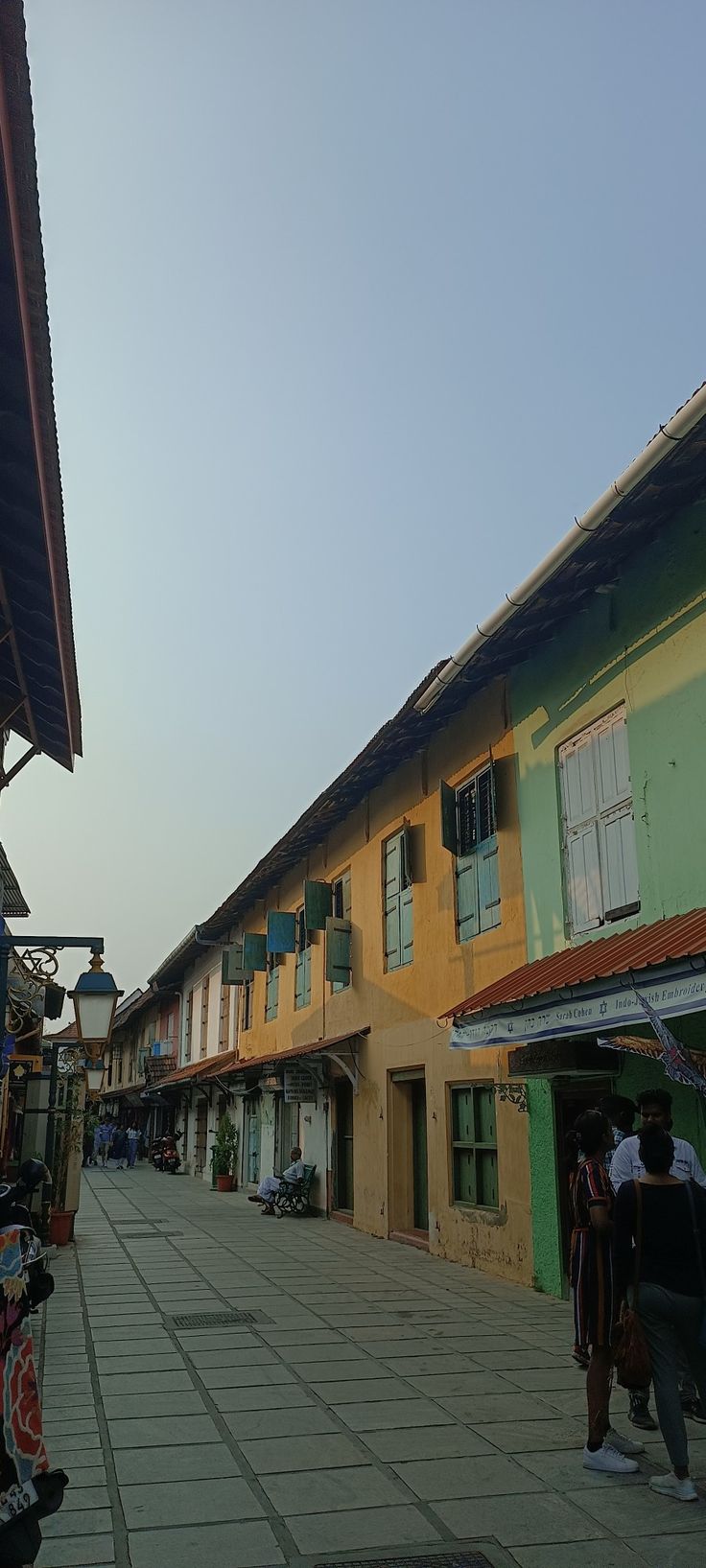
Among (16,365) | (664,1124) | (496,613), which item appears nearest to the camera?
(16,365)

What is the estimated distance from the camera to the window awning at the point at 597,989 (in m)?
6.08

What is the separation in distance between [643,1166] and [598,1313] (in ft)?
2.30

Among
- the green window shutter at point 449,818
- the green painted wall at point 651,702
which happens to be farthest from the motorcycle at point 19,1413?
the green window shutter at point 449,818

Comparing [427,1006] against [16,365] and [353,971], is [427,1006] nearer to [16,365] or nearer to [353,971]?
[353,971]

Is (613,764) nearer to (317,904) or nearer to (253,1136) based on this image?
(317,904)

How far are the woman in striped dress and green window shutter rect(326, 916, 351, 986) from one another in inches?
447

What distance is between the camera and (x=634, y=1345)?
15.8 feet

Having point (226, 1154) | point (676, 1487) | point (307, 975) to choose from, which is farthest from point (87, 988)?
point (226, 1154)

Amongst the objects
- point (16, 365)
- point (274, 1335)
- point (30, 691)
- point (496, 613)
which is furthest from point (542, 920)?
point (16, 365)

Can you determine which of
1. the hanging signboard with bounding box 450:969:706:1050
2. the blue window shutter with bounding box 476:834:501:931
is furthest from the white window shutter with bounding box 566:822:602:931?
the blue window shutter with bounding box 476:834:501:931

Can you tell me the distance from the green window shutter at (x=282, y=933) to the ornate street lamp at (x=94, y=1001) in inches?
440

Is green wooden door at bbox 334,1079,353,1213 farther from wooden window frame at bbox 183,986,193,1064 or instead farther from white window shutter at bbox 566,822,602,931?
wooden window frame at bbox 183,986,193,1064

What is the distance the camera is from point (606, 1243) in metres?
5.07

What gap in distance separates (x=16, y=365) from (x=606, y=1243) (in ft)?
15.3
